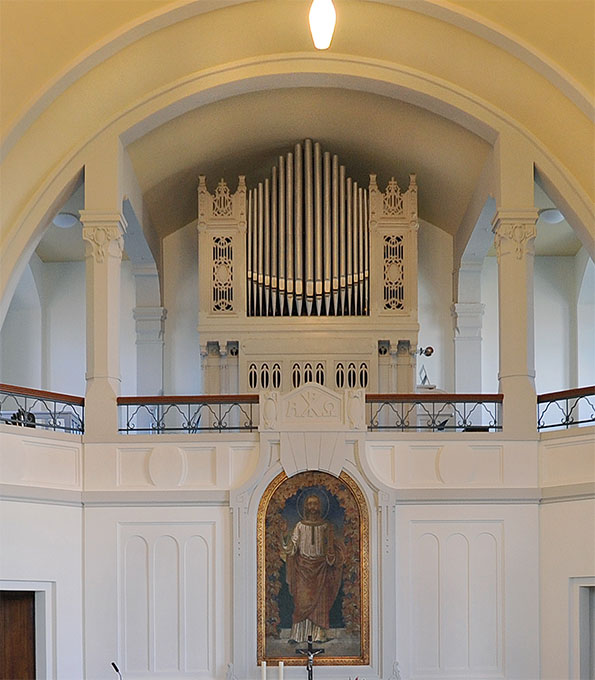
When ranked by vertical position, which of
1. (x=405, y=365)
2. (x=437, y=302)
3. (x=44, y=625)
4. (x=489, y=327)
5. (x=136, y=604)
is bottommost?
(x=44, y=625)

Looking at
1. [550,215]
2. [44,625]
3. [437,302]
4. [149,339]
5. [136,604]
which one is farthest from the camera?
[437,302]

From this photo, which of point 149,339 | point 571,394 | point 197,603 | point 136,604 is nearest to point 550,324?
point 571,394

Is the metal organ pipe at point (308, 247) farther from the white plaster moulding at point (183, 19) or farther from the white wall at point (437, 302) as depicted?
the white plaster moulding at point (183, 19)

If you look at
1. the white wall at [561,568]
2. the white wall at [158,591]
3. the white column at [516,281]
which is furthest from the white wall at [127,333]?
the white wall at [561,568]

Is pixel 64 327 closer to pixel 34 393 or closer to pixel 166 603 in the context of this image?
pixel 34 393

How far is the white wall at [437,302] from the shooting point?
17.4 metres

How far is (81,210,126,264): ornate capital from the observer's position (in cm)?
1281

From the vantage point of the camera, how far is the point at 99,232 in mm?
12844

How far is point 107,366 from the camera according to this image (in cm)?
1264

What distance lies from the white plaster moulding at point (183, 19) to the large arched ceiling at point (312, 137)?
1903mm

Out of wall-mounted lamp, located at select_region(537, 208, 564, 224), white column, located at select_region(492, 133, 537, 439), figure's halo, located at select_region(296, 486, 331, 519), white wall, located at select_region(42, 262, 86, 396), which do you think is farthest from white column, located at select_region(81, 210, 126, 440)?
wall-mounted lamp, located at select_region(537, 208, 564, 224)

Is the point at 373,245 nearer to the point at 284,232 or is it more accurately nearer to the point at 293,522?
the point at 284,232

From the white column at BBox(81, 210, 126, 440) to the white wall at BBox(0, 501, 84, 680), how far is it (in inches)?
42.1

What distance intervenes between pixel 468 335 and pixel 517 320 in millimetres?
4457
